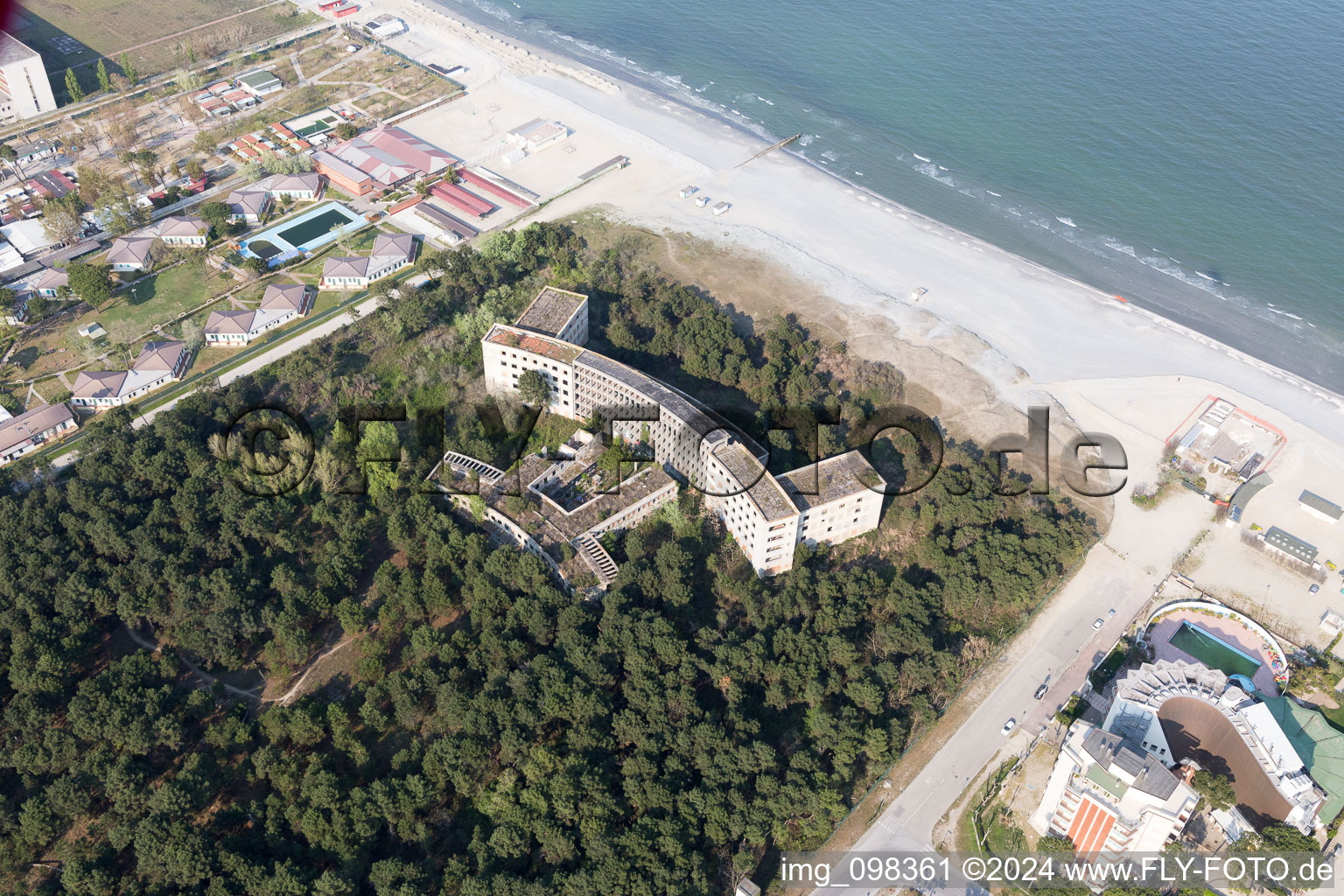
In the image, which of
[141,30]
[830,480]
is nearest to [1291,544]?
[830,480]

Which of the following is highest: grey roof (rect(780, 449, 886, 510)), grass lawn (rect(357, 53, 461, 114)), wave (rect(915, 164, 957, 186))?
wave (rect(915, 164, 957, 186))

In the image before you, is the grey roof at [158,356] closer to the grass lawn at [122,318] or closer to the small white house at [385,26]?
the grass lawn at [122,318]

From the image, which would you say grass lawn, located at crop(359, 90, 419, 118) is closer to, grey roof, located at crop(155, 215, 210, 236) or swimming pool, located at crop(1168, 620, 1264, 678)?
grey roof, located at crop(155, 215, 210, 236)

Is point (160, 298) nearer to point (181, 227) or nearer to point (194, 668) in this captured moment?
point (181, 227)

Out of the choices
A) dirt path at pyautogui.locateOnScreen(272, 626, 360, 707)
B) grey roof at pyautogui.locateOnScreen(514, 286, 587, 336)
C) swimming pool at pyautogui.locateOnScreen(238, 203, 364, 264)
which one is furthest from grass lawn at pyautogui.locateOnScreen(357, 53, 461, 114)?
dirt path at pyautogui.locateOnScreen(272, 626, 360, 707)

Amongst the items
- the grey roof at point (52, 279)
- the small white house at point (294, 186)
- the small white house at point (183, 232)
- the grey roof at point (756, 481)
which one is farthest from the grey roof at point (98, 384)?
the grey roof at point (756, 481)

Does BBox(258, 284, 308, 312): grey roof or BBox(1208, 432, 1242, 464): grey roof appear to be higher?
BBox(1208, 432, 1242, 464): grey roof

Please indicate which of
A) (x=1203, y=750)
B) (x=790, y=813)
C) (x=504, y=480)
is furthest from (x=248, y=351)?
(x=1203, y=750)
